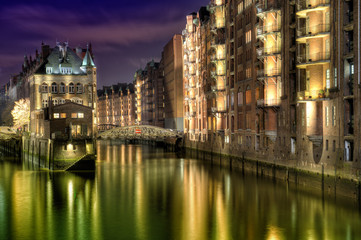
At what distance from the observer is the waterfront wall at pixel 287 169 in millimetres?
35328

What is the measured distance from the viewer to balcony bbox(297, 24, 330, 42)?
3950 cm

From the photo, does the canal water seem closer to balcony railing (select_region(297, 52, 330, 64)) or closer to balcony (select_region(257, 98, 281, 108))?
balcony (select_region(257, 98, 281, 108))

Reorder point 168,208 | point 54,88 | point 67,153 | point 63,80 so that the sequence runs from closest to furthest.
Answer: point 168,208, point 67,153, point 54,88, point 63,80

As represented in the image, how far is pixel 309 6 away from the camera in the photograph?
4066 centimetres

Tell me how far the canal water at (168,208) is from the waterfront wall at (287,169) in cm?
113

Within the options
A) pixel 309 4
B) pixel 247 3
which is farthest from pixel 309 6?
pixel 247 3

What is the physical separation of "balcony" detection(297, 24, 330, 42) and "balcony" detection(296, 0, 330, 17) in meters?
1.48

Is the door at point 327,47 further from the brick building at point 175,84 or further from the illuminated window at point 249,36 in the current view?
the brick building at point 175,84

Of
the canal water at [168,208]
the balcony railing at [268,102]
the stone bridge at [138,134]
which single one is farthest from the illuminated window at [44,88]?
the balcony railing at [268,102]

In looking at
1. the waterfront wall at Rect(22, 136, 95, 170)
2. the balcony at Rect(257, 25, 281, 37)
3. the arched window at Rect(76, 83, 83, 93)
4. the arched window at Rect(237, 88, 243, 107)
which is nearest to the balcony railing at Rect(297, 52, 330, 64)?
the balcony at Rect(257, 25, 281, 37)

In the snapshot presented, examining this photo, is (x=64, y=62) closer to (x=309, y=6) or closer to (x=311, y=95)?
(x=309, y=6)

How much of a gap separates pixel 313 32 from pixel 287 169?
14.1 meters

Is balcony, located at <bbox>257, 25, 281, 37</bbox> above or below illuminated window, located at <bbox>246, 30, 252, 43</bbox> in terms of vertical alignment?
below

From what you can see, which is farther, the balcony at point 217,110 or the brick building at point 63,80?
the brick building at point 63,80
